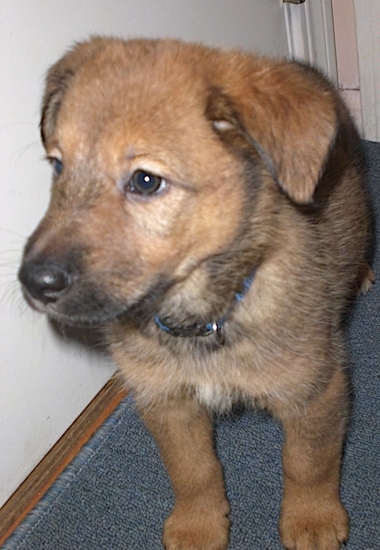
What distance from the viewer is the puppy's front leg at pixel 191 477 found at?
2.41 metres

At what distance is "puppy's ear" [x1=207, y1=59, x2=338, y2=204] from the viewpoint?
5.69 ft

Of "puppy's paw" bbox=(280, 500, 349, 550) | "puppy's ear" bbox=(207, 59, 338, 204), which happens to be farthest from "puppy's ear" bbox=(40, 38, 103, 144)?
"puppy's paw" bbox=(280, 500, 349, 550)

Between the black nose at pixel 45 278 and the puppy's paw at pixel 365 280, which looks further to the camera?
the puppy's paw at pixel 365 280

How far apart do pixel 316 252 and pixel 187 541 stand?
1.06 m

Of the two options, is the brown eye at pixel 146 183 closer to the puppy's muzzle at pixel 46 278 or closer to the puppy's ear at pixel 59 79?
the puppy's muzzle at pixel 46 278

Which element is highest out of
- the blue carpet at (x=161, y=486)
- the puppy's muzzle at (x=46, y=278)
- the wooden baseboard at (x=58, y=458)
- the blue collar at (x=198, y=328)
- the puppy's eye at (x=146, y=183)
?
the puppy's eye at (x=146, y=183)

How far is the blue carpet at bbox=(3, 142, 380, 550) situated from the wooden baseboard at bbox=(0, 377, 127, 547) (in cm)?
5

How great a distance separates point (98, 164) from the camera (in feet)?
5.87

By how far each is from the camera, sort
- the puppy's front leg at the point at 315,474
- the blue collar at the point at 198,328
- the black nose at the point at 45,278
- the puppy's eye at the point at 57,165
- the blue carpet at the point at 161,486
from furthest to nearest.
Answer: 1. the blue carpet at the point at 161,486
2. the puppy's front leg at the point at 315,474
3. the blue collar at the point at 198,328
4. the puppy's eye at the point at 57,165
5. the black nose at the point at 45,278

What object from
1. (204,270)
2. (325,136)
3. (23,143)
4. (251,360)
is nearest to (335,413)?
(251,360)

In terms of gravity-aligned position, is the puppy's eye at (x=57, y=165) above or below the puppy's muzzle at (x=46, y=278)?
above

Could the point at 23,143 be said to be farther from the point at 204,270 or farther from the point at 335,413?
the point at 335,413

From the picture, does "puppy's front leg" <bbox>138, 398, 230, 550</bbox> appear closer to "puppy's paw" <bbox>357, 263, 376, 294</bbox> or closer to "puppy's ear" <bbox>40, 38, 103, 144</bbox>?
"puppy's ear" <bbox>40, 38, 103, 144</bbox>

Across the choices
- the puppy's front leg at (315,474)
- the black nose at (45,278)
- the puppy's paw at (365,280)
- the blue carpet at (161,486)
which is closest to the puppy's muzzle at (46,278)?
the black nose at (45,278)
